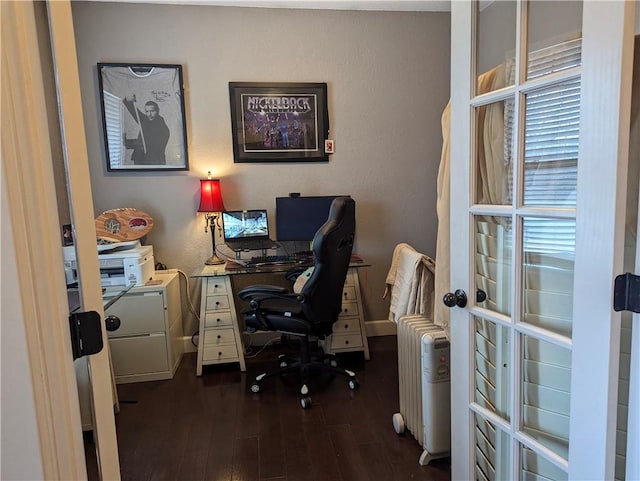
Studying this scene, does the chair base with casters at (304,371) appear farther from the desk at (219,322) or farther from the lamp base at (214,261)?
the lamp base at (214,261)

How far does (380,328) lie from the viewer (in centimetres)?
358

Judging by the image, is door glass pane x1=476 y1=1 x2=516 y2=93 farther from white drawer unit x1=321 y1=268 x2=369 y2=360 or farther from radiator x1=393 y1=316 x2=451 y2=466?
white drawer unit x1=321 y1=268 x2=369 y2=360

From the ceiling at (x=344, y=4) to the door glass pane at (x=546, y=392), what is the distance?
2.89 meters

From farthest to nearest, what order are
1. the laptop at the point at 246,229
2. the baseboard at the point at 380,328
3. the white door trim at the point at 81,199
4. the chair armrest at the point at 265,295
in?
the baseboard at the point at 380,328, the laptop at the point at 246,229, the chair armrest at the point at 265,295, the white door trim at the point at 81,199

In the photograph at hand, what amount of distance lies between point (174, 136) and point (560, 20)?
2.71m

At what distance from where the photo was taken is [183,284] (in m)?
3.31

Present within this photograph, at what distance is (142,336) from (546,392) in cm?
246

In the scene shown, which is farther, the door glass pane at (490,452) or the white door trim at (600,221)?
the door glass pane at (490,452)

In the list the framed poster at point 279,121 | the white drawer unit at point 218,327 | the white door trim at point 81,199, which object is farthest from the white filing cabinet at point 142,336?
the white door trim at point 81,199

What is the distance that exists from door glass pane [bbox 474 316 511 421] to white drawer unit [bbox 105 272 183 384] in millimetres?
2105

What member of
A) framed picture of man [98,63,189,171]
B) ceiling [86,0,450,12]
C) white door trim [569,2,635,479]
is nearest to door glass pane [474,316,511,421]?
white door trim [569,2,635,479]

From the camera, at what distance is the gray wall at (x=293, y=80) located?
3.06 m

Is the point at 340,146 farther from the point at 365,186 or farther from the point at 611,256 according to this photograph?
the point at 611,256

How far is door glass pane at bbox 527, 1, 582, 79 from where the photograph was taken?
1053mm
